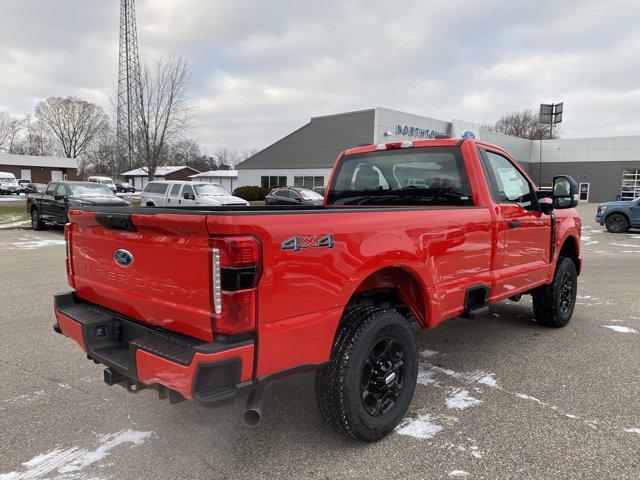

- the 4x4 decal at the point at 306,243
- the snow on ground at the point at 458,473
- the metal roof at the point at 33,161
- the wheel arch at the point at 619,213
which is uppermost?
the metal roof at the point at 33,161

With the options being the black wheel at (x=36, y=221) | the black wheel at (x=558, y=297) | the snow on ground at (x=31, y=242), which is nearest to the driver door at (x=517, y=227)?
the black wheel at (x=558, y=297)

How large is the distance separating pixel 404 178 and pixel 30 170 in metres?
72.4

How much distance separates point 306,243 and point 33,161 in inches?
2885

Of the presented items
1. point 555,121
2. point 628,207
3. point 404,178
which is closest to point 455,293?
point 404,178

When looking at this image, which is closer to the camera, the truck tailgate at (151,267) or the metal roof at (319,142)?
the truck tailgate at (151,267)

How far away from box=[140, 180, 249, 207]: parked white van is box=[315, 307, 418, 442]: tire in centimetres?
1448

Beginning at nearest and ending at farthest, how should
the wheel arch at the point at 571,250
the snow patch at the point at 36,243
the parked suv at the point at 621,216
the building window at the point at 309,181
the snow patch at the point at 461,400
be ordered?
the snow patch at the point at 461,400 → the wheel arch at the point at 571,250 → the snow patch at the point at 36,243 → the parked suv at the point at 621,216 → the building window at the point at 309,181

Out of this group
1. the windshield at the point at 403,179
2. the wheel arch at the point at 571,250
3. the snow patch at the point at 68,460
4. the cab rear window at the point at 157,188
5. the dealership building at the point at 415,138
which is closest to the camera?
the snow patch at the point at 68,460

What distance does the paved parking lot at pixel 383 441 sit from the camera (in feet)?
8.64

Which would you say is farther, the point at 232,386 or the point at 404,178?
the point at 404,178

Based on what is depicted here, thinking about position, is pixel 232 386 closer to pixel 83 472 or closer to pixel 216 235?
pixel 216 235

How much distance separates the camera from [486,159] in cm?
408

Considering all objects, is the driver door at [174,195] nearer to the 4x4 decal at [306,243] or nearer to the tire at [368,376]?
the tire at [368,376]

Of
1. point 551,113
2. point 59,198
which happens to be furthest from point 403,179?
point 551,113
